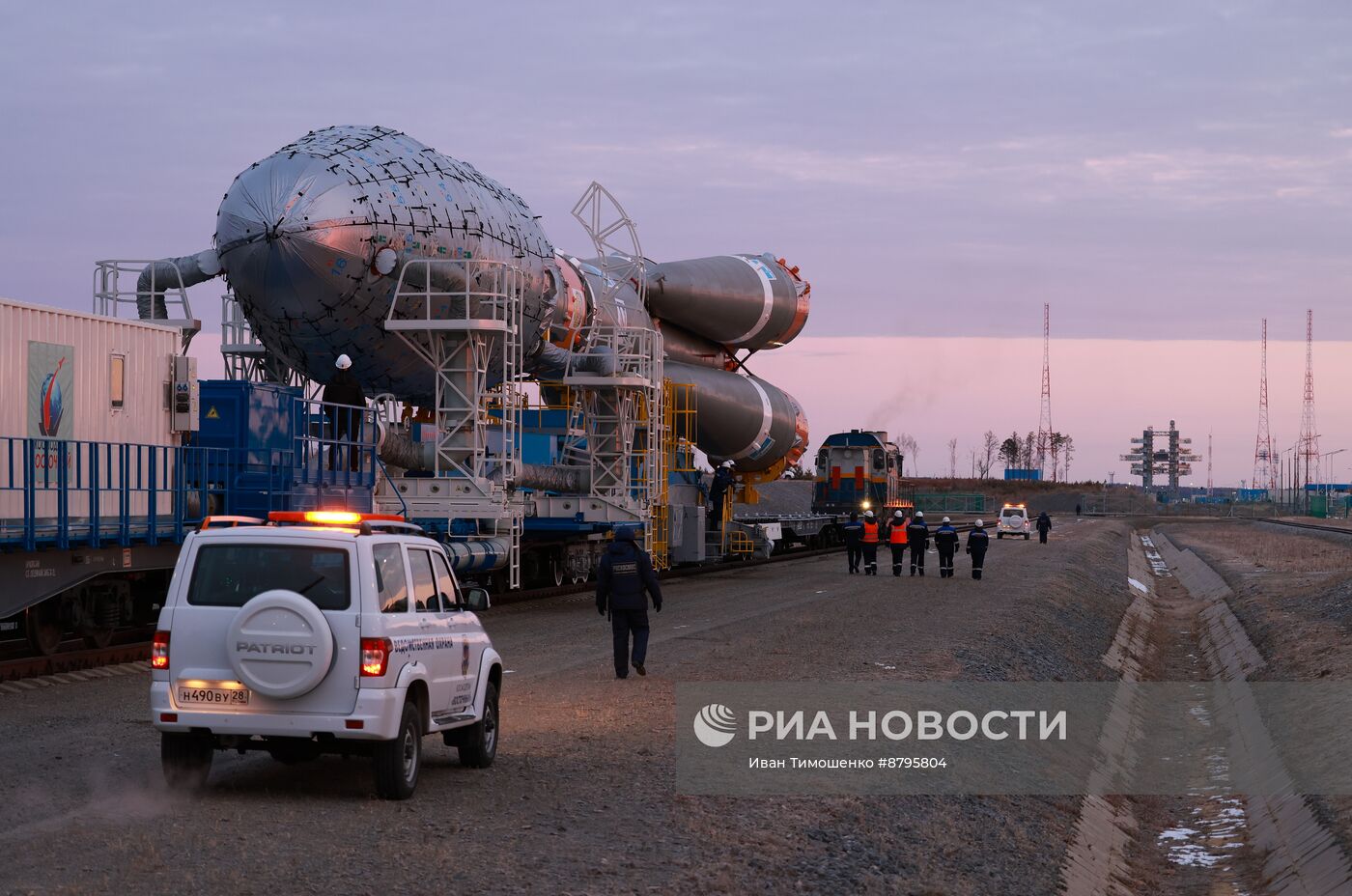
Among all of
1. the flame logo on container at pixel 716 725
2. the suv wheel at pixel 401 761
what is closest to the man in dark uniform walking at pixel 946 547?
the flame logo on container at pixel 716 725

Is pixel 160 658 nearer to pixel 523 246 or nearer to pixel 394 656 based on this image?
pixel 394 656

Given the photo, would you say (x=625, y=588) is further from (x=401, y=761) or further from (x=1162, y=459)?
(x=1162, y=459)

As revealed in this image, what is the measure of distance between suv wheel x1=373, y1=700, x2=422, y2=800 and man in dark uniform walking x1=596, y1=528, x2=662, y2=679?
6.59 metres

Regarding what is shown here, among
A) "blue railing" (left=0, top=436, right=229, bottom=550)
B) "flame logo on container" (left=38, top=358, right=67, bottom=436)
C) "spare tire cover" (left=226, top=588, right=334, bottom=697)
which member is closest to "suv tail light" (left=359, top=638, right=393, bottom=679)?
"spare tire cover" (left=226, top=588, right=334, bottom=697)

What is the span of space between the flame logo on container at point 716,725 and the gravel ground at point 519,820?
1.11ft

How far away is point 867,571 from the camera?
39844mm

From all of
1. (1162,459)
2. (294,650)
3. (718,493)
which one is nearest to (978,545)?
(718,493)

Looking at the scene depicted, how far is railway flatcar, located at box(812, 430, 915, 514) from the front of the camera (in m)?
54.7

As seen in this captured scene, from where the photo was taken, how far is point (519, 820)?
993cm

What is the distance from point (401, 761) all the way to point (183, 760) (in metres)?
1.55

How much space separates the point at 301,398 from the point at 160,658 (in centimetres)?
1239

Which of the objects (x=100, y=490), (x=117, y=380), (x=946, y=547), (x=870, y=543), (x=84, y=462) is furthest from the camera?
(x=870, y=543)

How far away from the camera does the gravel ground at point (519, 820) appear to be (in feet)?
27.4

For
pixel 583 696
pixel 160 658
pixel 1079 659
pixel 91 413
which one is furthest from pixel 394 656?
pixel 1079 659
